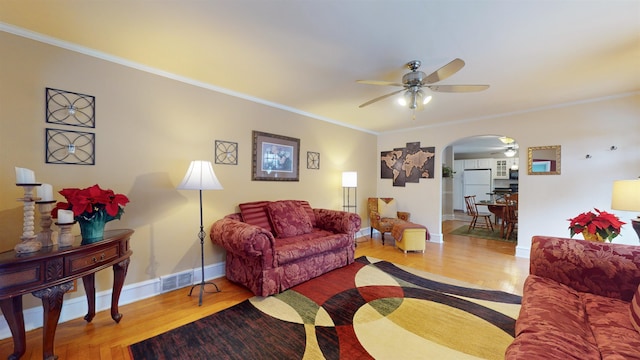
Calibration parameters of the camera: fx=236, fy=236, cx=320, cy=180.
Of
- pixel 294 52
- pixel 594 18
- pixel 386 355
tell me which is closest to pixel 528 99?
pixel 594 18

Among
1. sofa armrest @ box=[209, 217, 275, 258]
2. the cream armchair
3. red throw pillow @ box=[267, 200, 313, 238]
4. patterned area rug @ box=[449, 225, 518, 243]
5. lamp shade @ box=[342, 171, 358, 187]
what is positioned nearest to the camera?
sofa armrest @ box=[209, 217, 275, 258]

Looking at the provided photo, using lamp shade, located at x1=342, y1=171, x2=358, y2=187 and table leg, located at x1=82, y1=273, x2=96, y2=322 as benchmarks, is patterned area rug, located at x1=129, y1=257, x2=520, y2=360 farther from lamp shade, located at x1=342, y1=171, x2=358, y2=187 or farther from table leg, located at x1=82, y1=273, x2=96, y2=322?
lamp shade, located at x1=342, y1=171, x2=358, y2=187

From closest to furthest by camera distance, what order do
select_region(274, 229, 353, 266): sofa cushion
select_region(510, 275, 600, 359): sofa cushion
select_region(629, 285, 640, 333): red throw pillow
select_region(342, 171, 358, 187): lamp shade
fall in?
1. select_region(510, 275, 600, 359): sofa cushion
2. select_region(629, 285, 640, 333): red throw pillow
3. select_region(274, 229, 353, 266): sofa cushion
4. select_region(342, 171, 358, 187): lamp shade

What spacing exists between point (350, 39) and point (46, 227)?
8.77 ft

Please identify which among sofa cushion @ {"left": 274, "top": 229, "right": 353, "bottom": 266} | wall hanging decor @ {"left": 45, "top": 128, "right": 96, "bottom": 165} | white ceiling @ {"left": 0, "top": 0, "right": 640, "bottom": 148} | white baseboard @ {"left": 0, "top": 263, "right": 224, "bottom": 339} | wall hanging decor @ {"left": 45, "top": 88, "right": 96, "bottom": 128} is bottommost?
white baseboard @ {"left": 0, "top": 263, "right": 224, "bottom": 339}

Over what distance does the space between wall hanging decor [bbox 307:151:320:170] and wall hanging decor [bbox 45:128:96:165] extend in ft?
9.06

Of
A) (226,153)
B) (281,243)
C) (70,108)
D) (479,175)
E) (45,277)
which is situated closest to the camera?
(45,277)

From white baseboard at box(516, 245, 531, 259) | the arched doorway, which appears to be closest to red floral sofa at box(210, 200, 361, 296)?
white baseboard at box(516, 245, 531, 259)

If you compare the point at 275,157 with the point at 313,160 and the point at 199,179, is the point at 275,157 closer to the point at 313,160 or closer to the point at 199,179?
the point at 313,160

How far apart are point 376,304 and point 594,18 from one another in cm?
285

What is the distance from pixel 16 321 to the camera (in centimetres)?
150

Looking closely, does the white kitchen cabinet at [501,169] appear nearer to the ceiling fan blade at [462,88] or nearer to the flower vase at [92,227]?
the ceiling fan blade at [462,88]

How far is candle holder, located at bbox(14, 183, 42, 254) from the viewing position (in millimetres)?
1487

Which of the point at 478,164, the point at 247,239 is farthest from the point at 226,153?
the point at 478,164
